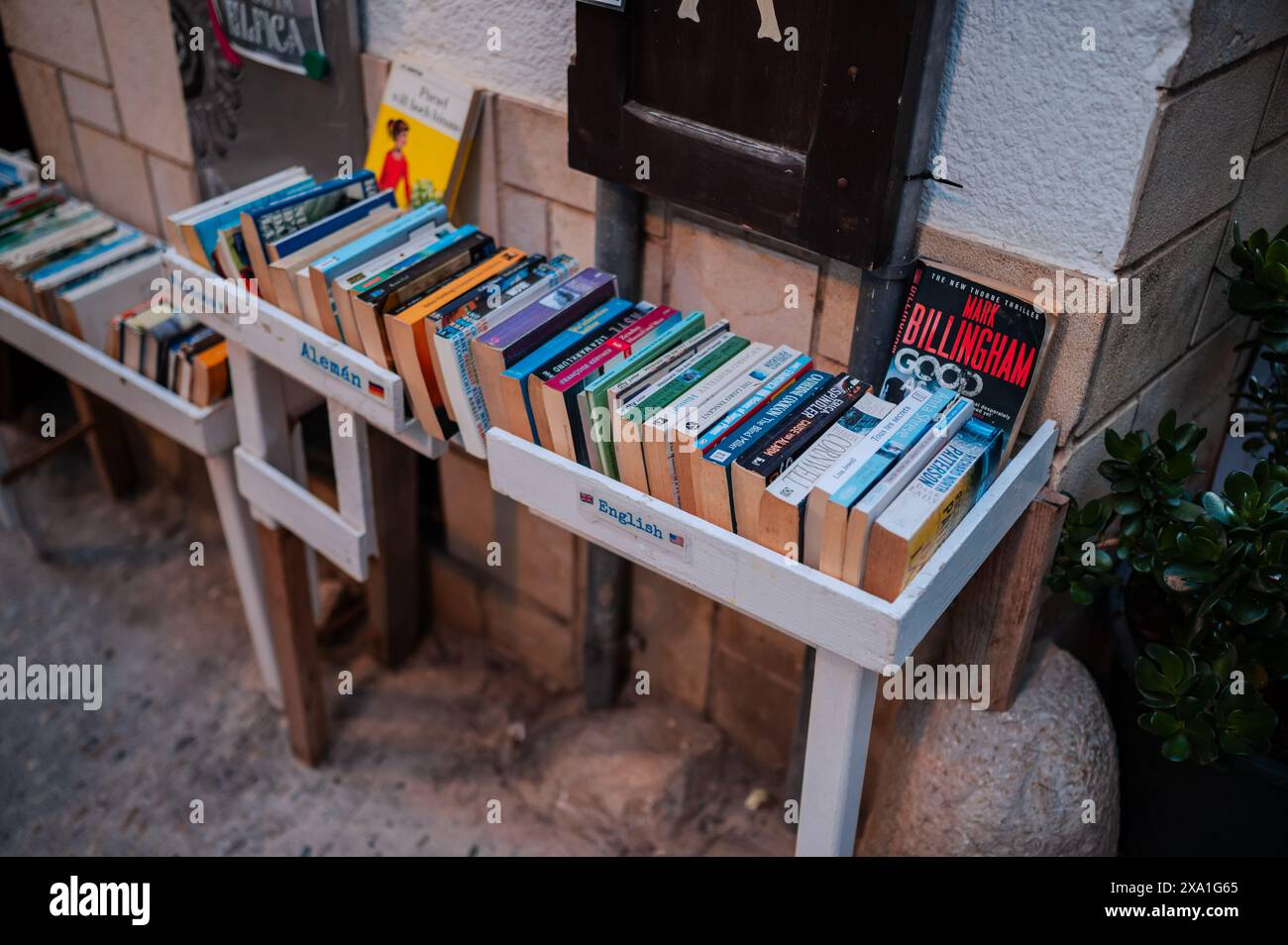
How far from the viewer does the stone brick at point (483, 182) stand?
2.44m

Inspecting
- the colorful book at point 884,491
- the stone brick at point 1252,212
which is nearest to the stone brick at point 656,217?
the colorful book at point 884,491

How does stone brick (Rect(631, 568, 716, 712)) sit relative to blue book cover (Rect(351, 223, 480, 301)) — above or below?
below

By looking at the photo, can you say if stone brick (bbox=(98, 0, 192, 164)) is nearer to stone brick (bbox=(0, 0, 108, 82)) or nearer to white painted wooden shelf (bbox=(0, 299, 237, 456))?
stone brick (bbox=(0, 0, 108, 82))

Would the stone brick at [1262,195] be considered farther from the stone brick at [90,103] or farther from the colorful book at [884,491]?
the stone brick at [90,103]

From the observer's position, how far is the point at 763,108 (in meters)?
1.86

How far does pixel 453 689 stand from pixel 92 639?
1.15 metres

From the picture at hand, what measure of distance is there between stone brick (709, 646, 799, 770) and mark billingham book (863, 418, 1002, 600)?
3.79 ft

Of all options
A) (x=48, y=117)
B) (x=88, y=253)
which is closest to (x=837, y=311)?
(x=88, y=253)

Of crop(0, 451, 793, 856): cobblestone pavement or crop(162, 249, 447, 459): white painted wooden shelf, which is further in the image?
crop(0, 451, 793, 856): cobblestone pavement

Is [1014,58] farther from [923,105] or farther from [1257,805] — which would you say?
[1257,805]

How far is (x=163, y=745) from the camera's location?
123 inches

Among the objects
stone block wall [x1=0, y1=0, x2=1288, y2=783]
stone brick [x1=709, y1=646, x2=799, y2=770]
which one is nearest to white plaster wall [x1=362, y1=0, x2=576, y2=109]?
stone block wall [x1=0, y1=0, x2=1288, y2=783]

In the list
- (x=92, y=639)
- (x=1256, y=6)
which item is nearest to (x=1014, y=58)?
(x=1256, y=6)

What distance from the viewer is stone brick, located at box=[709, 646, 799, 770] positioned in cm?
279
